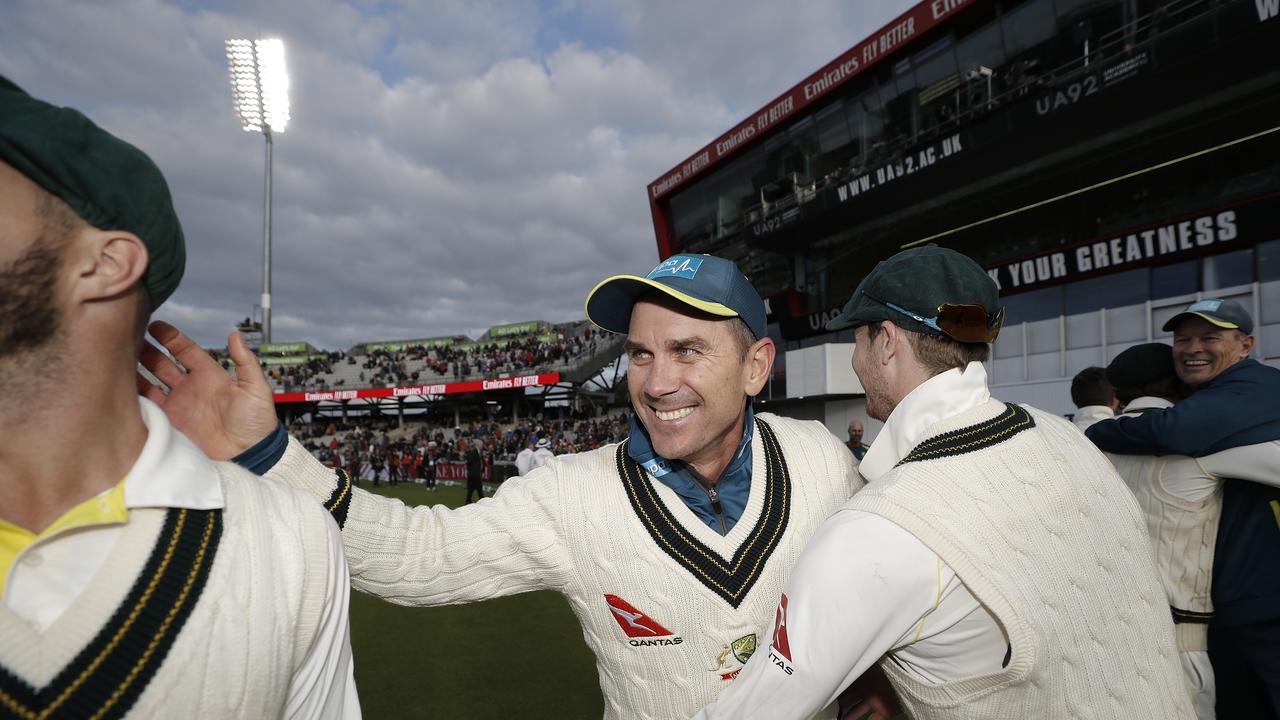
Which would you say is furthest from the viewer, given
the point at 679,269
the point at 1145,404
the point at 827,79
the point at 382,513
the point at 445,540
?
the point at 827,79

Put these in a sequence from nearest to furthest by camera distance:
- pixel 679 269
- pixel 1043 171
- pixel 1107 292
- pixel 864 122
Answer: pixel 679 269 → pixel 1107 292 → pixel 1043 171 → pixel 864 122

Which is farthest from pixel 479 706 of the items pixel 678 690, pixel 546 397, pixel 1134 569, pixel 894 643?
pixel 546 397

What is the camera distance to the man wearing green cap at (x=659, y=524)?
67.7 inches

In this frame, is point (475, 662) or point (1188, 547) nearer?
point (1188, 547)

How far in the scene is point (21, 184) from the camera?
821 mm

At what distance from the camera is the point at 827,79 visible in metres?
18.8

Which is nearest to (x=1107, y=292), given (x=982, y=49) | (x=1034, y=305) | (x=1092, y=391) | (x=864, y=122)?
(x=1034, y=305)

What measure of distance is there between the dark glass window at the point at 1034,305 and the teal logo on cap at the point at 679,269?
1712cm

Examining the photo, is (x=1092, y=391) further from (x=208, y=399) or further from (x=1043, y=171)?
(x=1043, y=171)

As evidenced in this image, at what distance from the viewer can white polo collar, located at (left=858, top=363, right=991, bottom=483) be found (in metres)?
1.64

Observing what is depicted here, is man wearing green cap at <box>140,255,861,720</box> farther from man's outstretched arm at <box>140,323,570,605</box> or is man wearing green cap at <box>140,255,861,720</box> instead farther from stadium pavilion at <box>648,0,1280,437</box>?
stadium pavilion at <box>648,0,1280,437</box>

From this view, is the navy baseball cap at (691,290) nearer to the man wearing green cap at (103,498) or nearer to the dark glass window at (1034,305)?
the man wearing green cap at (103,498)

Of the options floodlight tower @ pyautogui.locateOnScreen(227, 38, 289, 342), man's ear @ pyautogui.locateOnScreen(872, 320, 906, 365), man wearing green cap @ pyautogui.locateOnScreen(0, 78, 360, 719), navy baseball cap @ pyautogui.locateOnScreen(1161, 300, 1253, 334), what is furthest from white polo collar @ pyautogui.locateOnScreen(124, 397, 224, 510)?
floodlight tower @ pyautogui.locateOnScreen(227, 38, 289, 342)

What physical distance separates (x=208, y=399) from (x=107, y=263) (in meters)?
0.54
